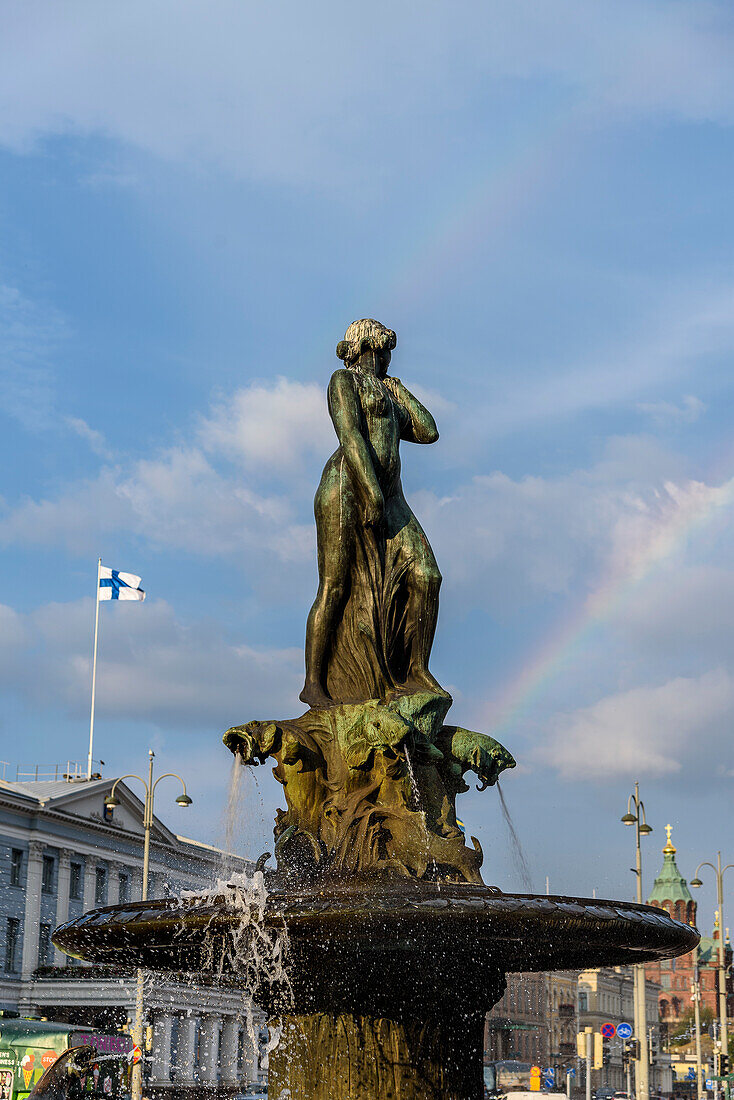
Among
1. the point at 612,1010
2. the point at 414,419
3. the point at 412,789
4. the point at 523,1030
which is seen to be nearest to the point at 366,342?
the point at 414,419

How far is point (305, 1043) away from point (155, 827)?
56020 mm

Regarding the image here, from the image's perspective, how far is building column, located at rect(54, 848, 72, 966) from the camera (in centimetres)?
5816

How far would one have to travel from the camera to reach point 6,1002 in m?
53.9

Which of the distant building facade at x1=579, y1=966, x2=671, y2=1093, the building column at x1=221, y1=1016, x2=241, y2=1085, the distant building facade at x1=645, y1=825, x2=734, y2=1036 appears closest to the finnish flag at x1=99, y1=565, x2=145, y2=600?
the building column at x1=221, y1=1016, x2=241, y2=1085

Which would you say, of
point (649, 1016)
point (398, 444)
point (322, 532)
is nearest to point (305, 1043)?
point (322, 532)

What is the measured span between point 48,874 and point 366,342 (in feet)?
175

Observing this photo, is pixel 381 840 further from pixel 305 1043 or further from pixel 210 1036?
pixel 210 1036

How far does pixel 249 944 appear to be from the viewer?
21.7 feet

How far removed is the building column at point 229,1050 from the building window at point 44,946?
8475 mm

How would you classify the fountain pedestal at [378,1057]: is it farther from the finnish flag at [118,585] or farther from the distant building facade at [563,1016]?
the distant building facade at [563,1016]

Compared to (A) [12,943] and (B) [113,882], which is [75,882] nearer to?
(B) [113,882]

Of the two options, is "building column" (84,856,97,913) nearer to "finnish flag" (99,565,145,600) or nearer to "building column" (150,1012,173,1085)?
"building column" (150,1012,173,1085)

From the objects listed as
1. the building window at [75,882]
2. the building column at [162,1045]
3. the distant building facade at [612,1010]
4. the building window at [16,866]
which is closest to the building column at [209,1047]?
the building column at [162,1045]

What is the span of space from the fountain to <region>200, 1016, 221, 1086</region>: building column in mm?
53038
